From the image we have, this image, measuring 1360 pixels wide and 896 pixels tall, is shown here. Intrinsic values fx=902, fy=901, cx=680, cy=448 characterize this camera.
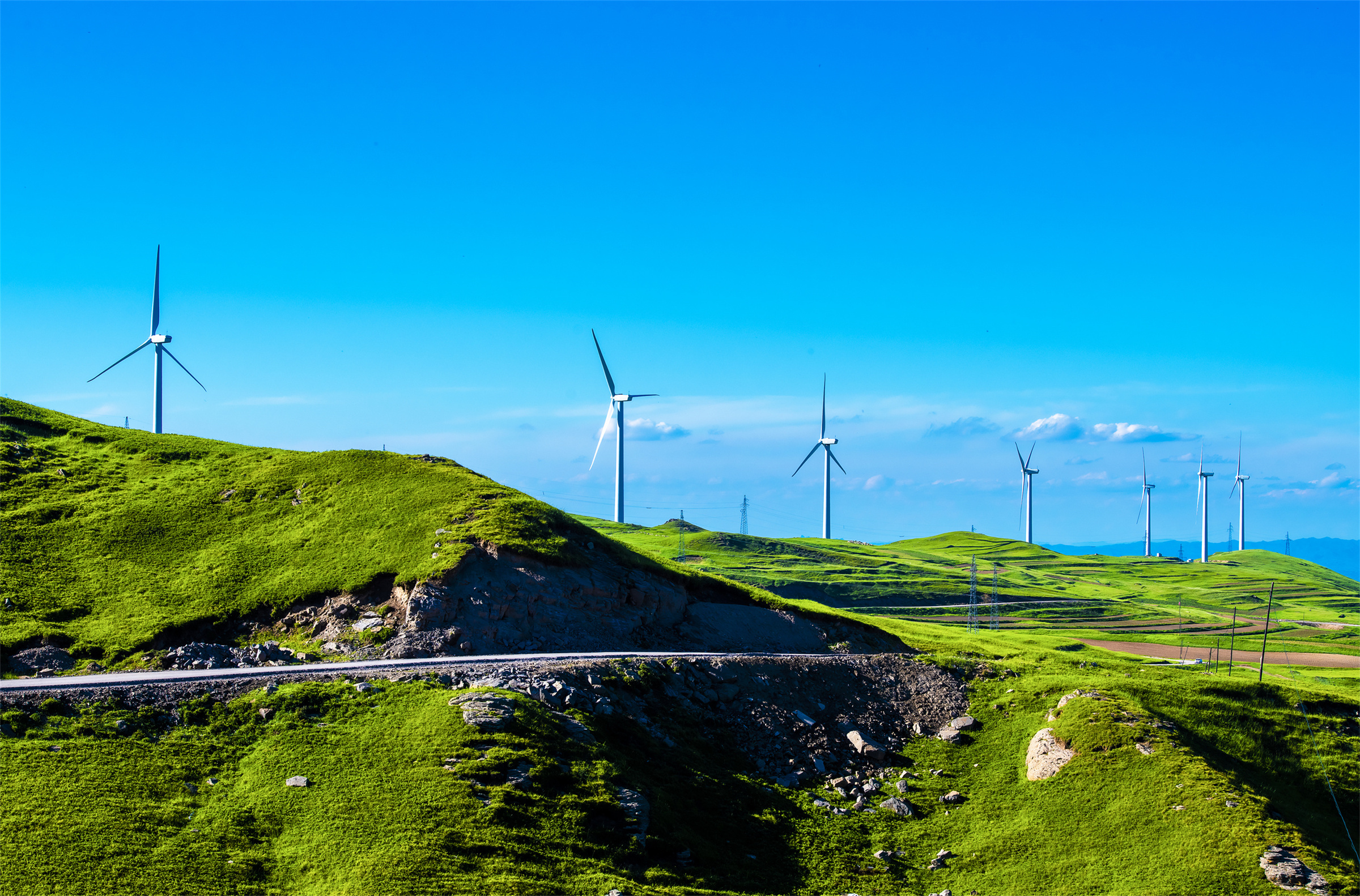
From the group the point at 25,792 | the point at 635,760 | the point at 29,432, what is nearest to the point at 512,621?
the point at 635,760

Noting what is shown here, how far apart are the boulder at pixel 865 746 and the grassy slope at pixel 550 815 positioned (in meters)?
1.11

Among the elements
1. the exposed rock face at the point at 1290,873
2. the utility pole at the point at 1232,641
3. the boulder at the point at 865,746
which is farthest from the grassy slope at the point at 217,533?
the utility pole at the point at 1232,641

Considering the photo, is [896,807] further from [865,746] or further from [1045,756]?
[1045,756]

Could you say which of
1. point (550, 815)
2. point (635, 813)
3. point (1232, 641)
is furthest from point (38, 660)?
point (1232, 641)

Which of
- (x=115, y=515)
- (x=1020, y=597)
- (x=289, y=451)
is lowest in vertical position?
(x=1020, y=597)

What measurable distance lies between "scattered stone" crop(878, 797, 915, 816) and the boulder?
156 inches

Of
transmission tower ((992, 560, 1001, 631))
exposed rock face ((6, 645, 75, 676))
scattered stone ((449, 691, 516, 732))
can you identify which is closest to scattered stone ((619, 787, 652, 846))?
scattered stone ((449, 691, 516, 732))

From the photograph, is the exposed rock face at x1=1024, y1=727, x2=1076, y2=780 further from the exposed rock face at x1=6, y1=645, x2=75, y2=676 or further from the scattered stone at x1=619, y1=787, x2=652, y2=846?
the exposed rock face at x1=6, y1=645, x2=75, y2=676

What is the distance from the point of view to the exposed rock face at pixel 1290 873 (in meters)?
28.5

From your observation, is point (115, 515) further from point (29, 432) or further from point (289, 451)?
point (29, 432)

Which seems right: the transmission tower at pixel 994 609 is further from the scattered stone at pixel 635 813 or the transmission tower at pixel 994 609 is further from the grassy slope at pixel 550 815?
the scattered stone at pixel 635 813

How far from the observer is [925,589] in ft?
582

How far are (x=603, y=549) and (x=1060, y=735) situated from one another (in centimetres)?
2887

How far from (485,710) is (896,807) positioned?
53.8 ft
